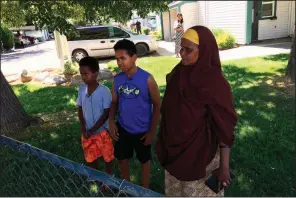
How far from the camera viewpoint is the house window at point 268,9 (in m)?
15.3

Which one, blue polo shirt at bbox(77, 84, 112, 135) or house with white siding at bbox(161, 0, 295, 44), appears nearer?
blue polo shirt at bbox(77, 84, 112, 135)

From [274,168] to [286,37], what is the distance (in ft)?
45.3

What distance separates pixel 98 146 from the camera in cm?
310

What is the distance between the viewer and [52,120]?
6.09 metres

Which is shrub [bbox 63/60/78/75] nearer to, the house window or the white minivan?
the white minivan

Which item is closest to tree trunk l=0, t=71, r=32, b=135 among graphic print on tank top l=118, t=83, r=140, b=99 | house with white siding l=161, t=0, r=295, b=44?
graphic print on tank top l=118, t=83, r=140, b=99

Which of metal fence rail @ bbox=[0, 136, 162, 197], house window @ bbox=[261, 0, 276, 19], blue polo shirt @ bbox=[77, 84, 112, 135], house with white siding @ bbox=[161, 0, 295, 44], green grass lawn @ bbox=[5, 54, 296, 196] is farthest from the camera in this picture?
house window @ bbox=[261, 0, 276, 19]

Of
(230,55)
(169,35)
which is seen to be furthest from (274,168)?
(169,35)

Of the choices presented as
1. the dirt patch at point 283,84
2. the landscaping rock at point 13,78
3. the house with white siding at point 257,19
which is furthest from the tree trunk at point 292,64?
the landscaping rock at point 13,78

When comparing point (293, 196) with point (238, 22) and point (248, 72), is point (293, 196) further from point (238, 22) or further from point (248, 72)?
point (238, 22)

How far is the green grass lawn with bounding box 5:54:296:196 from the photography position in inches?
138

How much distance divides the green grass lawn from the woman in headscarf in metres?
1.44

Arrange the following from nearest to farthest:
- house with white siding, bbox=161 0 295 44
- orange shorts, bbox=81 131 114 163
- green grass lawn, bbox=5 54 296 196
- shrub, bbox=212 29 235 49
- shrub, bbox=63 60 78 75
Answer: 1. orange shorts, bbox=81 131 114 163
2. green grass lawn, bbox=5 54 296 196
3. shrub, bbox=63 60 78 75
4. shrub, bbox=212 29 235 49
5. house with white siding, bbox=161 0 295 44

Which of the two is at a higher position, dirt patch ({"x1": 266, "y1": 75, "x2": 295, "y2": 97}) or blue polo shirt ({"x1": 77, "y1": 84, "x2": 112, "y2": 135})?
blue polo shirt ({"x1": 77, "y1": 84, "x2": 112, "y2": 135})
